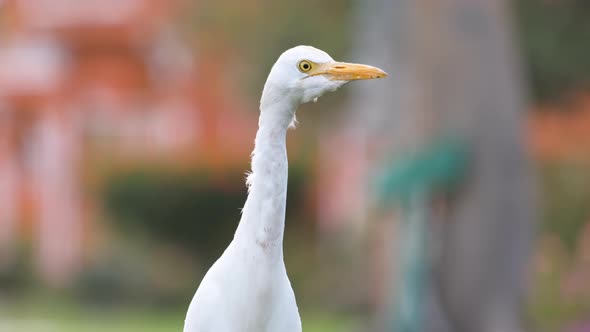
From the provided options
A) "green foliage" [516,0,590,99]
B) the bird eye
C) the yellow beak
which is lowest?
the yellow beak

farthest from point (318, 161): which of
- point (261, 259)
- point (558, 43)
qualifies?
point (261, 259)

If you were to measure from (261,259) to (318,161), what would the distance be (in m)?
16.7

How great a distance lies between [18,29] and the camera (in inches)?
842

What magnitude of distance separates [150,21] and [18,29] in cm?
251

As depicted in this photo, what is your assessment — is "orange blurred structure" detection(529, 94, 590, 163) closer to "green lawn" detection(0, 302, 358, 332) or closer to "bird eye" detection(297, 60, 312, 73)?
"green lawn" detection(0, 302, 358, 332)

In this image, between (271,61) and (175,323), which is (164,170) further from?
(175,323)

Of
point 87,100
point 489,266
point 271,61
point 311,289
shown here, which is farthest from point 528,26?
point 87,100

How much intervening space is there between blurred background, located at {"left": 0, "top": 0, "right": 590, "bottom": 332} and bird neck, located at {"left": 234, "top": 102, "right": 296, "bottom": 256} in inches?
282

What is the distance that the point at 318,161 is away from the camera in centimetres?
2056

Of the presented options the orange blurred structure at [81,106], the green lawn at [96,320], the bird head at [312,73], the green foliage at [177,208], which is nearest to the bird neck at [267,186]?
the bird head at [312,73]

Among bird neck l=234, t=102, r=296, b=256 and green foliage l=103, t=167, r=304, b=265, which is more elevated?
bird neck l=234, t=102, r=296, b=256

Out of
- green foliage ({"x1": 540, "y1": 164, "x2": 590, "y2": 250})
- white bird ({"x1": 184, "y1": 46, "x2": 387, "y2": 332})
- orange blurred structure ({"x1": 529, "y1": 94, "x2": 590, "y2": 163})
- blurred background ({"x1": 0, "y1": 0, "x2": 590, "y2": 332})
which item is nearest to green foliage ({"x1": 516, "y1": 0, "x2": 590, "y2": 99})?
blurred background ({"x1": 0, "y1": 0, "x2": 590, "y2": 332})

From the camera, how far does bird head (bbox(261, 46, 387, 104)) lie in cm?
369

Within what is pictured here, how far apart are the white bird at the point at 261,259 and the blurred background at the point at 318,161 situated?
23.4 ft
